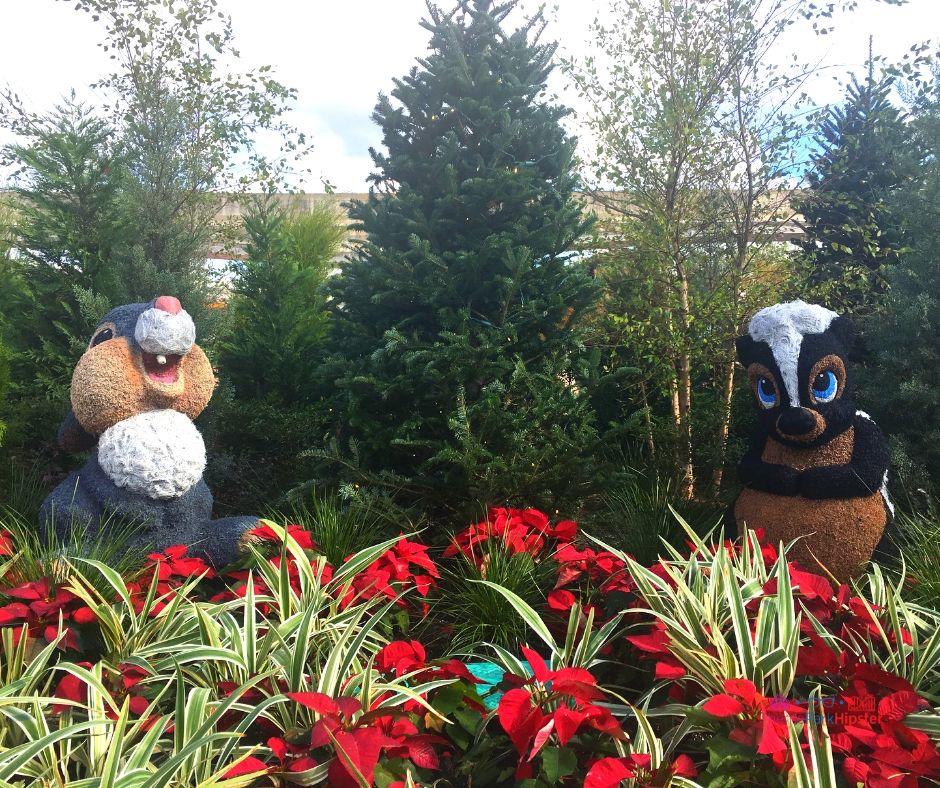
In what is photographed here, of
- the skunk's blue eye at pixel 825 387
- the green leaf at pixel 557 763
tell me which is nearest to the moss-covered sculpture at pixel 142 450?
the green leaf at pixel 557 763

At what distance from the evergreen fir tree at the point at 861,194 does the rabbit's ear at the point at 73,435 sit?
5.36 metres

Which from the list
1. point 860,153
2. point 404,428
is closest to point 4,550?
point 404,428

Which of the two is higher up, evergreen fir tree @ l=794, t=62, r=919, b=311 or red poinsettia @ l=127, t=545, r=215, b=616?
evergreen fir tree @ l=794, t=62, r=919, b=311

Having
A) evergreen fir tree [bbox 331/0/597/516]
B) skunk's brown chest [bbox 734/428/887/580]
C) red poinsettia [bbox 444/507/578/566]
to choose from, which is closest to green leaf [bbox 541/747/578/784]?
red poinsettia [bbox 444/507/578/566]

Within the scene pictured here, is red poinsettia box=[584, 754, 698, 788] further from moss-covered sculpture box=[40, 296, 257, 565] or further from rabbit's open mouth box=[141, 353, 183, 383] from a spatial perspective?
rabbit's open mouth box=[141, 353, 183, 383]

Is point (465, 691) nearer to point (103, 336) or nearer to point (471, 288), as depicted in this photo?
point (471, 288)

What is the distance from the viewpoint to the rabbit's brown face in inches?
143

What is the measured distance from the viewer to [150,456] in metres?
3.60

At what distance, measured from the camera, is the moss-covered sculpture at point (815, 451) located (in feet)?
11.8

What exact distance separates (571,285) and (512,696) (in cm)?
270

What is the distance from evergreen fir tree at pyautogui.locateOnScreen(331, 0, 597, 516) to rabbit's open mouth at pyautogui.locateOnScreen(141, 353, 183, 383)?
89 centimetres

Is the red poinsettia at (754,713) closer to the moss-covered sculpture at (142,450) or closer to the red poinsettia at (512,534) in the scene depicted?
the red poinsettia at (512,534)

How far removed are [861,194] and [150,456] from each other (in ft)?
23.0

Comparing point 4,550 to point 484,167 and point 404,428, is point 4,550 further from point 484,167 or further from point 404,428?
point 484,167
